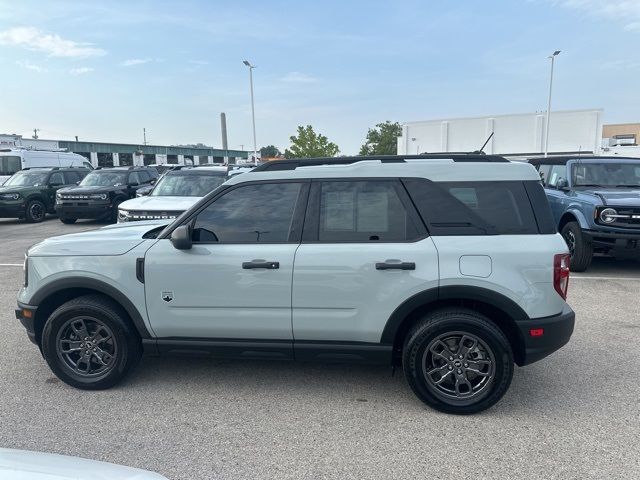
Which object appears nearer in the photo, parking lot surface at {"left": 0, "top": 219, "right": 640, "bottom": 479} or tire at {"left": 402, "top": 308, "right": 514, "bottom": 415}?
parking lot surface at {"left": 0, "top": 219, "right": 640, "bottom": 479}

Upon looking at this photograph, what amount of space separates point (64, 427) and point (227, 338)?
49.2 inches

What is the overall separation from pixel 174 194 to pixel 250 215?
21.3ft

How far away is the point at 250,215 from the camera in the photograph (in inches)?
143

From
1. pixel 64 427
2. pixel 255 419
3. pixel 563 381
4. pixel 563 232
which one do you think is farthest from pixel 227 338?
pixel 563 232

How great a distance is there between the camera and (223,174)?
399 inches

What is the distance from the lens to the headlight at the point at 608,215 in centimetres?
709

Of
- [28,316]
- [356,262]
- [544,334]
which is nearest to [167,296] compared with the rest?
[28,316]

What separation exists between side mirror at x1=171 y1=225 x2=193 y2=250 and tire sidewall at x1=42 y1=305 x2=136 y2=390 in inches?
32.2

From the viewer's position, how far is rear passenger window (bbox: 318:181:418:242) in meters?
3.43

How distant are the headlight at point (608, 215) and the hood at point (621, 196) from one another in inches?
4.4

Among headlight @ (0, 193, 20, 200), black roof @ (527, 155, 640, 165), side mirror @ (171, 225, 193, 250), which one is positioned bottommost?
headlight @ (0, 193, 20, 200)

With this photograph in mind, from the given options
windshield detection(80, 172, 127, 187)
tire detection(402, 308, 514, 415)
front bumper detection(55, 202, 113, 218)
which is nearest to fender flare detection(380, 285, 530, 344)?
tire detection(402, 308, 514, 415)

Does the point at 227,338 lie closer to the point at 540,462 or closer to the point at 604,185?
the point at 540,462

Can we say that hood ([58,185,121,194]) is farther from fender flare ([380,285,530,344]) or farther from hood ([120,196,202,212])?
fender flare ([380,285,530,344])
